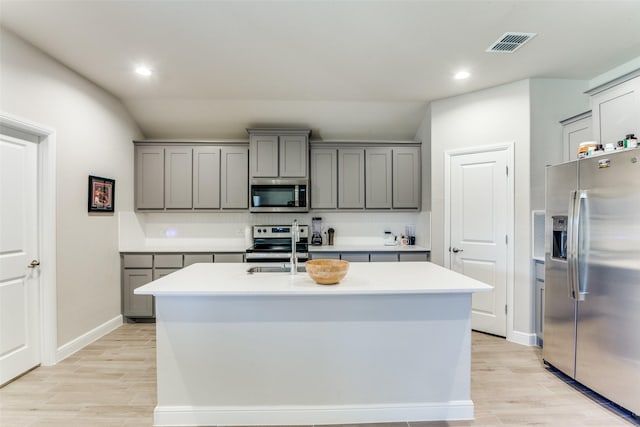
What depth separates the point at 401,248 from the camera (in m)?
4.09

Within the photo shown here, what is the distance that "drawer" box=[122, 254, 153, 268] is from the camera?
12.5ft

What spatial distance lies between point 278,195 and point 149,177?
176 centimetres

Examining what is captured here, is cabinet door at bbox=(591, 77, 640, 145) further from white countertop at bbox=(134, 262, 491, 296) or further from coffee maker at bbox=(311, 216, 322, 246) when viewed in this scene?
coffee maker at bbox=(311, 216, 322, 246)

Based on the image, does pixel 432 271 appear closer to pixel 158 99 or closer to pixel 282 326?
pixel 282 326

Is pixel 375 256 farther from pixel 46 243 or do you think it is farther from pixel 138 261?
pixel 46 243

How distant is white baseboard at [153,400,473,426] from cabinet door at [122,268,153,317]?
2107mm

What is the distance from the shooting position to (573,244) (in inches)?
90.0

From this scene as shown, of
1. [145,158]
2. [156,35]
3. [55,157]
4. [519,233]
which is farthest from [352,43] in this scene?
[145,158]

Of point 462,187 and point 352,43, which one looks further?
point 462,187

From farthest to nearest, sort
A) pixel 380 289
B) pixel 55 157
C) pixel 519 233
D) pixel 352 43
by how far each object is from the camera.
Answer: pixel 519 233
pixel 55 157
pixel 352 43
pixel 380 289

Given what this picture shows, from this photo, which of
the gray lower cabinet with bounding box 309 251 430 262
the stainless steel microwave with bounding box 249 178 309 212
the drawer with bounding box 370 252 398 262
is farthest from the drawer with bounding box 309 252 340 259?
the stainless steel microwave with bounding box 249 178 309 212

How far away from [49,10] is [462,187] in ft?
13.2

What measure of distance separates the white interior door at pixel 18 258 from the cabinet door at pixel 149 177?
4.62ft

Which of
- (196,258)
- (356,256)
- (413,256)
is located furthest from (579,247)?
(196,258)
